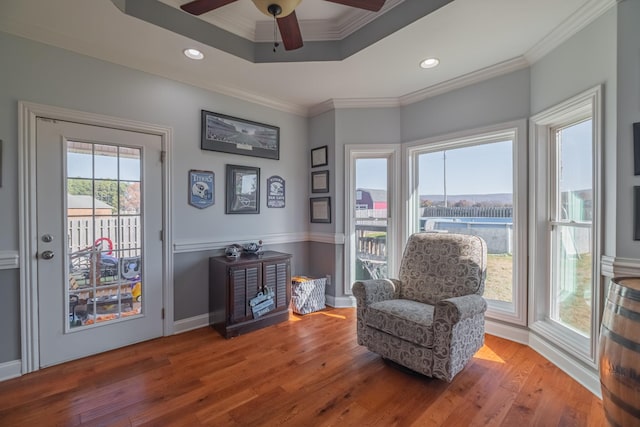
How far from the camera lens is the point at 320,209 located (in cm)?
366

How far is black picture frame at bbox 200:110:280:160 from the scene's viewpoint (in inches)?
115

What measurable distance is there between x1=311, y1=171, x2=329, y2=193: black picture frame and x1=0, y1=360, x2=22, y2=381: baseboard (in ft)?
9.89

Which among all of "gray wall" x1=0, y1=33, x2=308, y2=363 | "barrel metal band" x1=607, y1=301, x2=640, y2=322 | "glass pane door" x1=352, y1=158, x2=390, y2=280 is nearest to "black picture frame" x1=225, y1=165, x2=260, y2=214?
"gray wall" x1=0, y1=33, x2=308, y2=363

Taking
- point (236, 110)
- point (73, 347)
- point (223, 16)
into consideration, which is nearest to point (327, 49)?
point (223, 16)

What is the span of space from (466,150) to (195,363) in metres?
3.14

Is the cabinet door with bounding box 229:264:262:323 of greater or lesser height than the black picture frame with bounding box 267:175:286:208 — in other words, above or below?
below

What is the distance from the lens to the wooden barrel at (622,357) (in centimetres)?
95

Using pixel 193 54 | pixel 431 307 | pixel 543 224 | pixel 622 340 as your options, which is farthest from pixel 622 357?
pixel 193 54

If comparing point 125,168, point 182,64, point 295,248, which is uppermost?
point 182,64

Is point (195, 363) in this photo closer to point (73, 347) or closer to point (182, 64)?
point (73, 347)

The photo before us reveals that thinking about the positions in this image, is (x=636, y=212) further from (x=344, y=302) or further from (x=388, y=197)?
(x=344, y=302)

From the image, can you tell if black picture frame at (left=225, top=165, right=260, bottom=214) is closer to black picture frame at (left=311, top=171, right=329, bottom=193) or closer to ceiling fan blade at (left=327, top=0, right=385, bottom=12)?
black picture frame at (left=311, top=171, right=329, bottom=193)

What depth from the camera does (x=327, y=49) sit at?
2521mm

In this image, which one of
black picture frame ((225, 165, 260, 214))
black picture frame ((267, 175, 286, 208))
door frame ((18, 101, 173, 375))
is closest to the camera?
door frame ((18, 101, 173, 375))
